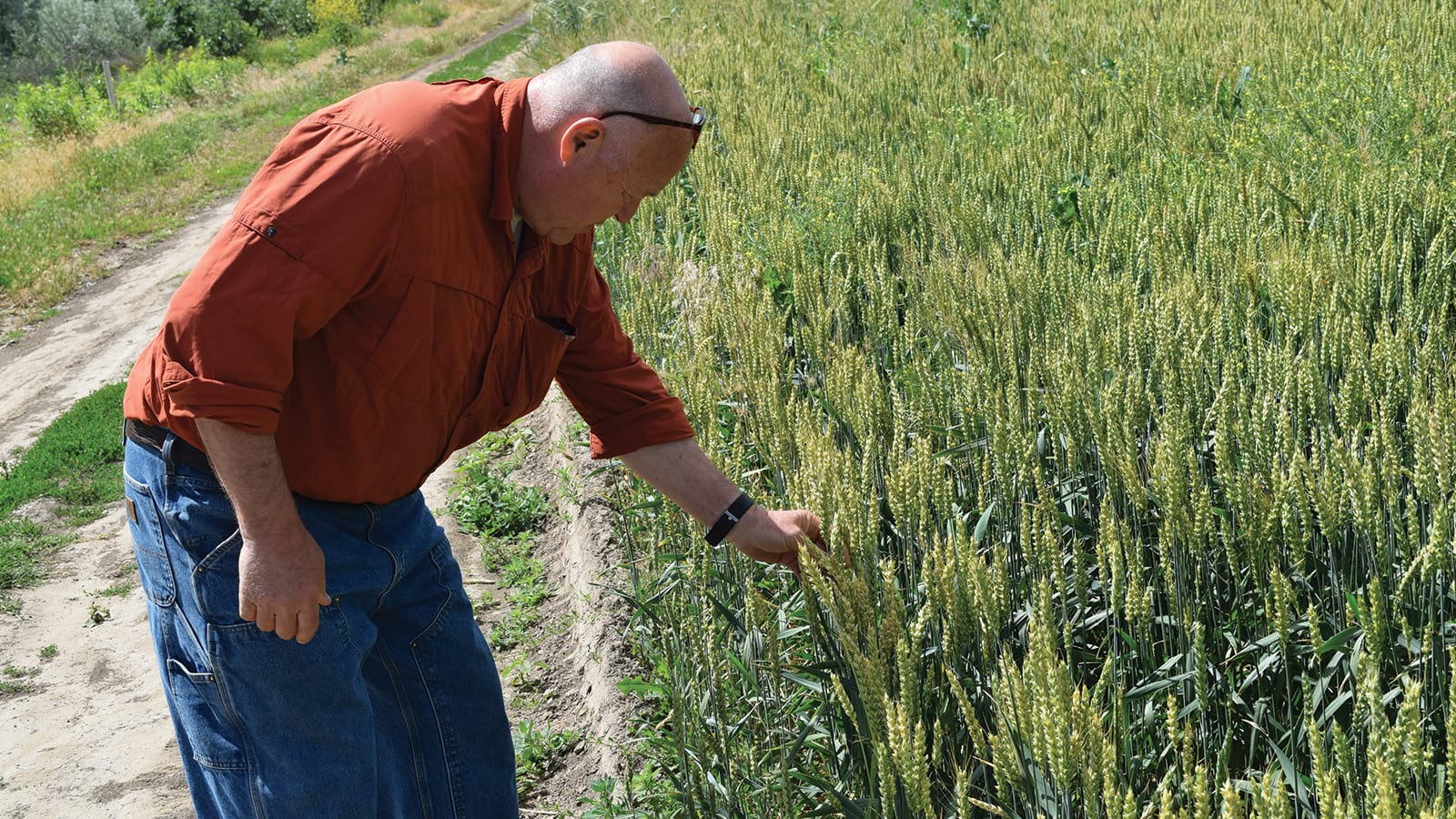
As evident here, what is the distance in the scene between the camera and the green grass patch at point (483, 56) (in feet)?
69.5

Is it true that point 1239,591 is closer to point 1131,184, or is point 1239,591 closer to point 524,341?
point 524,341

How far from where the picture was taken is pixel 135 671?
13.7ft

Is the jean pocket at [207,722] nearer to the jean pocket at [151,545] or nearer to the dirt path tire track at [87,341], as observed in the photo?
the jean pocket at [151,545]

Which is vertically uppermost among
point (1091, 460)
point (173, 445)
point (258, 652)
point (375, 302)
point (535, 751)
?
point (375, 302)

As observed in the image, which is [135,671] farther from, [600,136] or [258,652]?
[600,136]

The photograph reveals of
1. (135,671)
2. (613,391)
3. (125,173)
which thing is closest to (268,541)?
(613,391)

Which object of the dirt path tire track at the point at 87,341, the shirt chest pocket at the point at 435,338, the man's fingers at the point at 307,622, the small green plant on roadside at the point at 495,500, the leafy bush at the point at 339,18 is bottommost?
the small green plant on roadside at the point at 495,500

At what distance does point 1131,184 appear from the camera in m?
4.39

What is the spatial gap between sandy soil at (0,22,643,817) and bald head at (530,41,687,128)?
1718mm

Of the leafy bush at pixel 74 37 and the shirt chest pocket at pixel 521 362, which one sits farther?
the leafy bush at pixel 74 37

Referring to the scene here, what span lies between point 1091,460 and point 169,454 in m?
1.69

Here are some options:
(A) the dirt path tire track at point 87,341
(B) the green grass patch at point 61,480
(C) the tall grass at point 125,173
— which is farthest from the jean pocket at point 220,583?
(C) the tall grass at point 125,173

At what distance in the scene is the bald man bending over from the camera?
69.2 inches

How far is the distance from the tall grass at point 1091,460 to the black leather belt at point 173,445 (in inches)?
36.7
